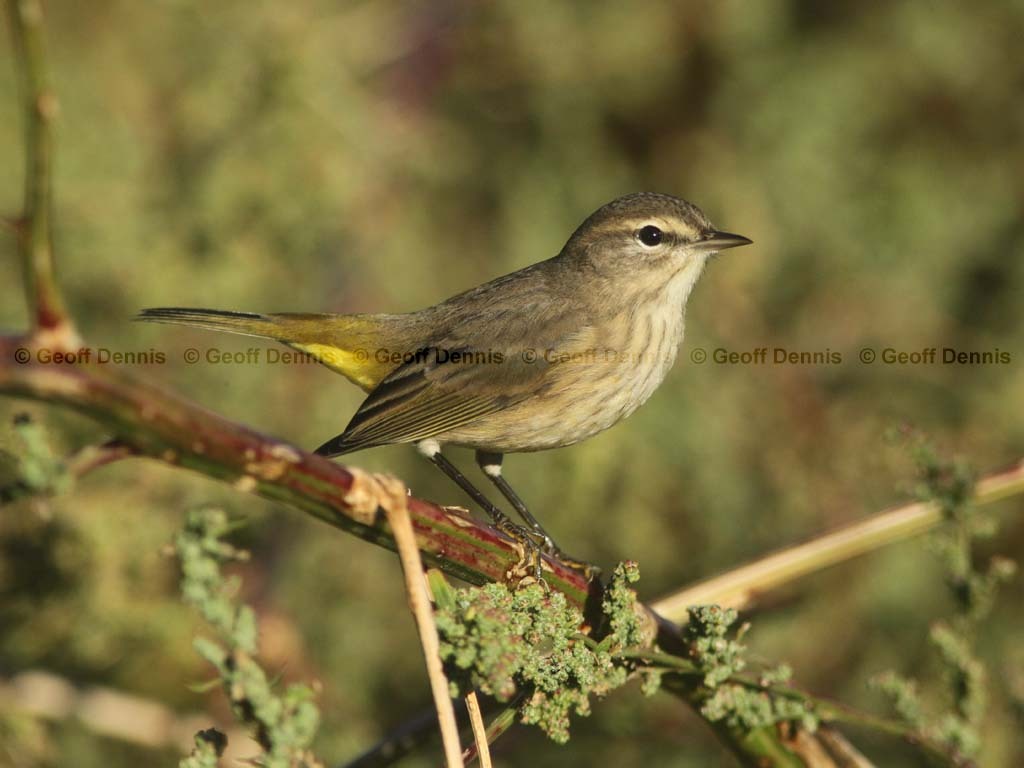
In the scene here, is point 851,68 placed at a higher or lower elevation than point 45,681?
higher

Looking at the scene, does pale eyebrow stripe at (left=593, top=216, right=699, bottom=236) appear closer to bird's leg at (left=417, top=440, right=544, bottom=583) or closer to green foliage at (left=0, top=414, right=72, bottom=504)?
bird's leg at (left=417, top=440, right=544, bottom=583)

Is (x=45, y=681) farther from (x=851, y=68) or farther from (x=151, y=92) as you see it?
(x=851, y=68)

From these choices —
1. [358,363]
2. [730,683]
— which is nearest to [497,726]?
[730,683]

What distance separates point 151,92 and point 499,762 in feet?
12.8

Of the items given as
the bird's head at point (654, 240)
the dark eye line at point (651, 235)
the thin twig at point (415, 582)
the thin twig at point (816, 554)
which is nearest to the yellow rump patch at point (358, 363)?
the bird's head at point (654, 240)

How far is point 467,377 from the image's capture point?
401 centimetres

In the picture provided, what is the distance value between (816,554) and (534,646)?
3.29 ft

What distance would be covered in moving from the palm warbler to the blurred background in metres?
0.50

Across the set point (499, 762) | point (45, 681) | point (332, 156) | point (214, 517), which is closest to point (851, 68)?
point (332, 156)

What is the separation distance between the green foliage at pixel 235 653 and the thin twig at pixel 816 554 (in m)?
1.20

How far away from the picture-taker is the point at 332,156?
4367mm

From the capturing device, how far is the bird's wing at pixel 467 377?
3.82 meters

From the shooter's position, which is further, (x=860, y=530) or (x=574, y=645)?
(x=860, y=530)

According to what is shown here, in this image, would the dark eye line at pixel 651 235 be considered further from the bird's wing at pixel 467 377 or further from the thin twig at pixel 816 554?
the thin twig at pixel 816 554
